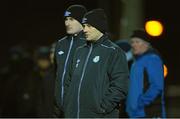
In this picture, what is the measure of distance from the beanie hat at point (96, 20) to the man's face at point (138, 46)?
1.43 m

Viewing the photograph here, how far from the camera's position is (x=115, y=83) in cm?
821

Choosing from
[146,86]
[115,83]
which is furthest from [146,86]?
[115,83]

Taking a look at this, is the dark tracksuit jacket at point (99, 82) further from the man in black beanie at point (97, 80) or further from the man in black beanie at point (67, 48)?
the man in black beanie at point (67, 48)

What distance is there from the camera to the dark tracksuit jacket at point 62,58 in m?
8.95

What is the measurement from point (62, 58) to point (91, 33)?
2.48ft

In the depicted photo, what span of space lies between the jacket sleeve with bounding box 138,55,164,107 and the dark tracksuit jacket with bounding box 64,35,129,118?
139cm

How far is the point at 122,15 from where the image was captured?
12383 millimetres

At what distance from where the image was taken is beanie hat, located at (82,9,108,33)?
842cm

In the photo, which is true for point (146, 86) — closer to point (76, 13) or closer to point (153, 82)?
point (153, 82)

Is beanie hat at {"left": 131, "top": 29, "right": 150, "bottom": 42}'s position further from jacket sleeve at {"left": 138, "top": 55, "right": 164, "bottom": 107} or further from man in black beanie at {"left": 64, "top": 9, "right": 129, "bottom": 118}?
man in black beanie at {"left": 64, "top": 9, "right": 129, "bottom": 118}

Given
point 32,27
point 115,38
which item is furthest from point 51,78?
point 32,27

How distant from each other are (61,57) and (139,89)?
120 cm

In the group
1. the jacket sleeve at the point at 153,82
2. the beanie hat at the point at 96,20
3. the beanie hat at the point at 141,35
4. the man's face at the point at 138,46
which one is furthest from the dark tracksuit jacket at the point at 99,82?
the beanie hat at the point at 141,35

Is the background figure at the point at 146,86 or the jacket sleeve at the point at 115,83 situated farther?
the background figure at the point at 146,86
